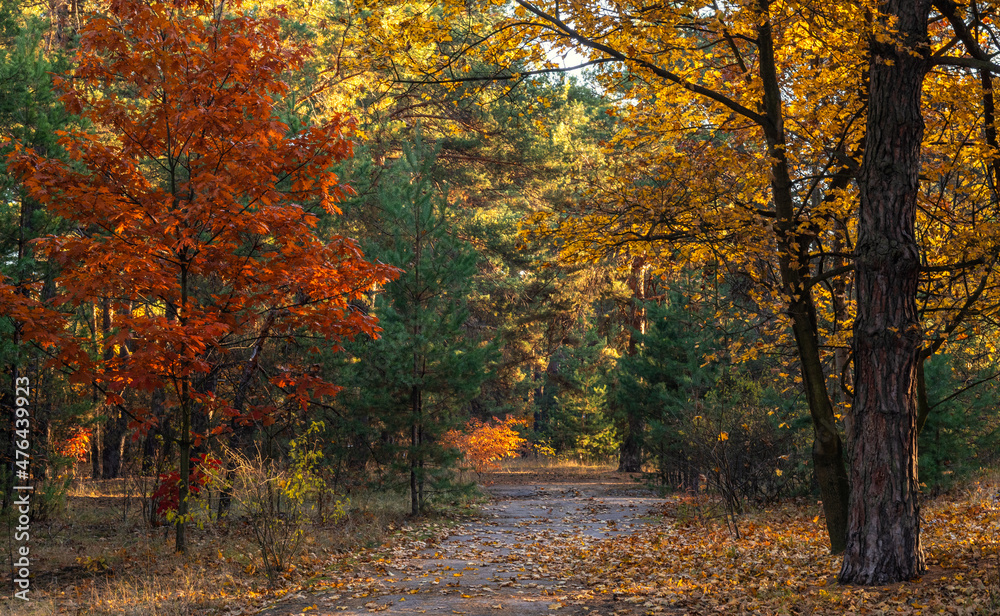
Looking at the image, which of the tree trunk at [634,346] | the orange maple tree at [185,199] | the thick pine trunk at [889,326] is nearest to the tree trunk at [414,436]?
the orange maple tree at [185,199]

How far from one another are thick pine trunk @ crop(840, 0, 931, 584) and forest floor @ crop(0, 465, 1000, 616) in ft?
1.19

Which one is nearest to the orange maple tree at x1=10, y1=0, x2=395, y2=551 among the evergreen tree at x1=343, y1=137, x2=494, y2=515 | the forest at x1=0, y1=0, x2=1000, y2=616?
the forest at x1=0, y1=0, x2=1000, y2=616

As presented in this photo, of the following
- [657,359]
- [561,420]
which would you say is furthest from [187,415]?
[561,420]

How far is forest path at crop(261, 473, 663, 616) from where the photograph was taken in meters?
6.08

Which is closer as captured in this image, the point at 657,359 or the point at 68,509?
the point at 68,509

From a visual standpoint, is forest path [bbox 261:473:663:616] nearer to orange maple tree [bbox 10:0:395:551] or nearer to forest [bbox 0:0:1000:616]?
forest [bbox 0:0:1000:616]

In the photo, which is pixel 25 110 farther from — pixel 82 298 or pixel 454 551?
pixel 454 551

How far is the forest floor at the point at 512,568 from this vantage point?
5879mm

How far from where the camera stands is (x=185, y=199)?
7539 mm

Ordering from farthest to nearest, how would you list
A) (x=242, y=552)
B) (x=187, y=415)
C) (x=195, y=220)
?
(x=242, y=552), (x=187, y=415), (x=195, y=220)

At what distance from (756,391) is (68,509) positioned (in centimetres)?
1378

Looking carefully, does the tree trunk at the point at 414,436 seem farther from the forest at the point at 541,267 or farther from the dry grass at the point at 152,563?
the dry grass at the point at 152,563

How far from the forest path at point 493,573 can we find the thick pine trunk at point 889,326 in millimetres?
2153

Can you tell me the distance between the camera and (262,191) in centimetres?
711
